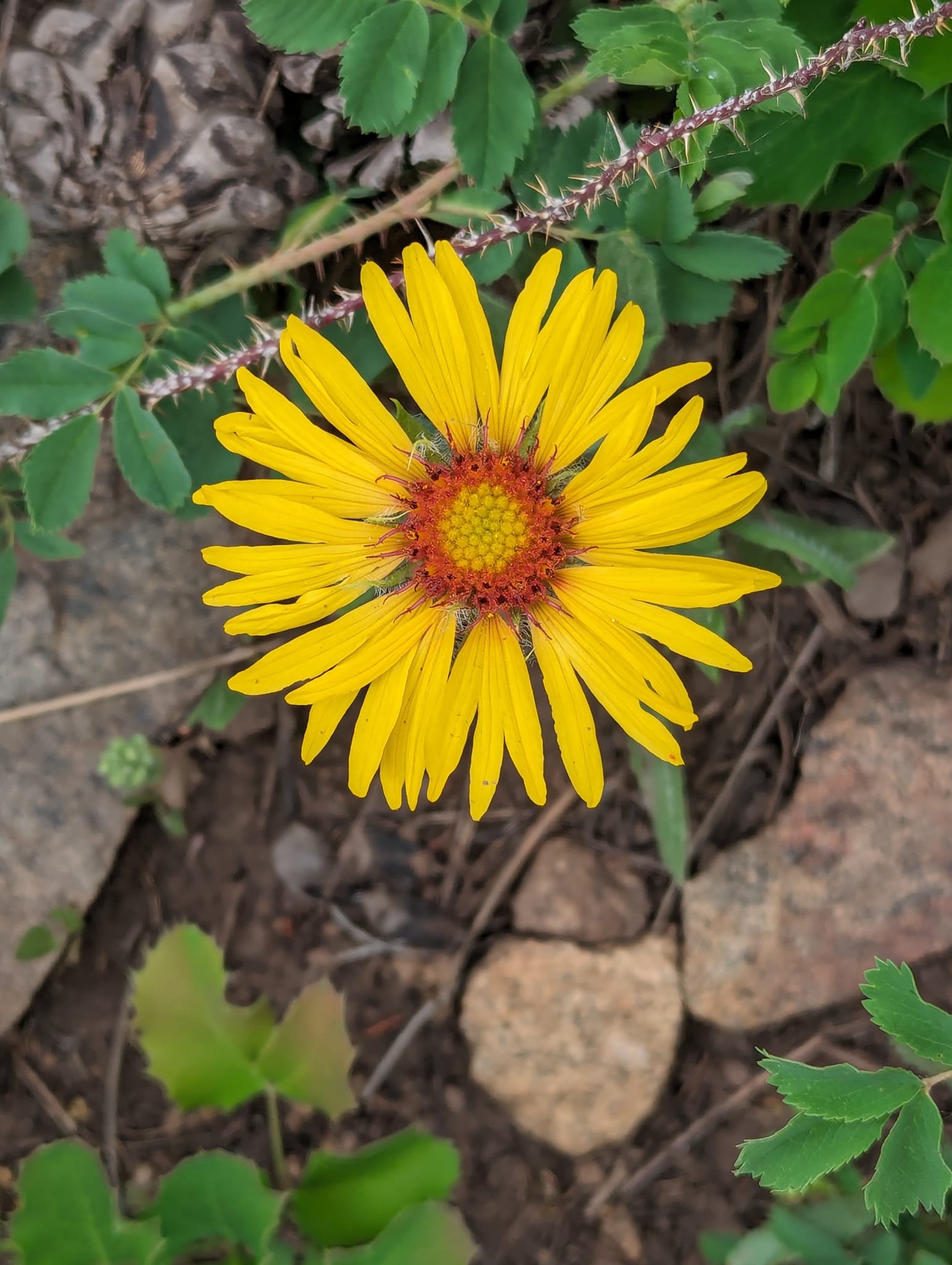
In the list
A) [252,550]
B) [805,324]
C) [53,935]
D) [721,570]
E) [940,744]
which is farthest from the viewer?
[53,935]

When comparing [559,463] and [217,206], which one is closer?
[559,463]

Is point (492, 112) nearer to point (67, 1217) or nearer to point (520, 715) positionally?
point (520, 715)

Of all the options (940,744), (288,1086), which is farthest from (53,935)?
(940,744)

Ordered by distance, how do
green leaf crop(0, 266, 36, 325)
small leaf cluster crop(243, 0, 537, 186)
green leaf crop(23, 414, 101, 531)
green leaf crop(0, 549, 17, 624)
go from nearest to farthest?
small leaf cluster crop(243, 0, 537, 186) < green leaf crop(23, 414, 101, 531) < green leaf crop(0, 266, 36, 325) < green leaf crop(0, 549, 17, 624)

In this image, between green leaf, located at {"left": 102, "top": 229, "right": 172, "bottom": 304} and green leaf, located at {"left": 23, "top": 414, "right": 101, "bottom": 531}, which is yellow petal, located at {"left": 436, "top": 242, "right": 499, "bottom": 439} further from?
green leaf, located at {"left": 23, "top": 414, "right": 101, "bottom": 531}

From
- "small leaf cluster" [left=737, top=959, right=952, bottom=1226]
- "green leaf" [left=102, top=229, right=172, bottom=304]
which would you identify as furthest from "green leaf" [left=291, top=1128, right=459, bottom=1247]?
"green leaf" [left=102, top=229, right=172, bottom=304]

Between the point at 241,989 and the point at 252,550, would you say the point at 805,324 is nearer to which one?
the point at 252,550
